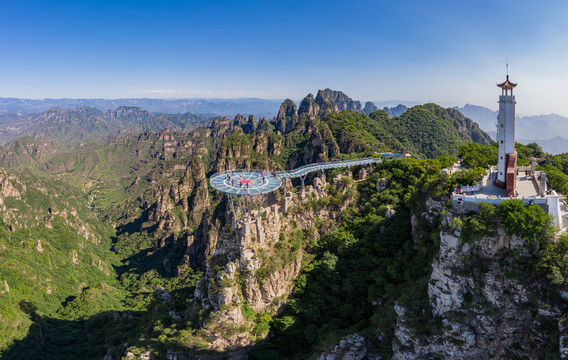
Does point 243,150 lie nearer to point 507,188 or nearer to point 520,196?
point 507,188

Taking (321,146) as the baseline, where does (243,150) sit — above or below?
below

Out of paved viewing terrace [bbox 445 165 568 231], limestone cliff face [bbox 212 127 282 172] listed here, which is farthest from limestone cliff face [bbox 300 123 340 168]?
paved viewing terrace [bbox 445 165 568 231]

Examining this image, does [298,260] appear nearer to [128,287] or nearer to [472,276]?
[472,276]

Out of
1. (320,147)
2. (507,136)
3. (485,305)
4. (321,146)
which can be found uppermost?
(507,136)

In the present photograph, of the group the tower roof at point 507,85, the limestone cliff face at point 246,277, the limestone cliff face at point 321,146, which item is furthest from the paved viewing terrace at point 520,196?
the limestone cliff face at point 321,146

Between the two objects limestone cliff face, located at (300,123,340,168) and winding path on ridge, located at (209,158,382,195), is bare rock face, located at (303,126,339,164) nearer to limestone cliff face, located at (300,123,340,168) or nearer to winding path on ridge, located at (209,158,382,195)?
limestone cliff face, located at (300,123,340,168)

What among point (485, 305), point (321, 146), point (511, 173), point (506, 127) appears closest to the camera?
point (485, 305)

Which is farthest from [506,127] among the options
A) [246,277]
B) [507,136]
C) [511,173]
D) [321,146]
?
[321,146]
